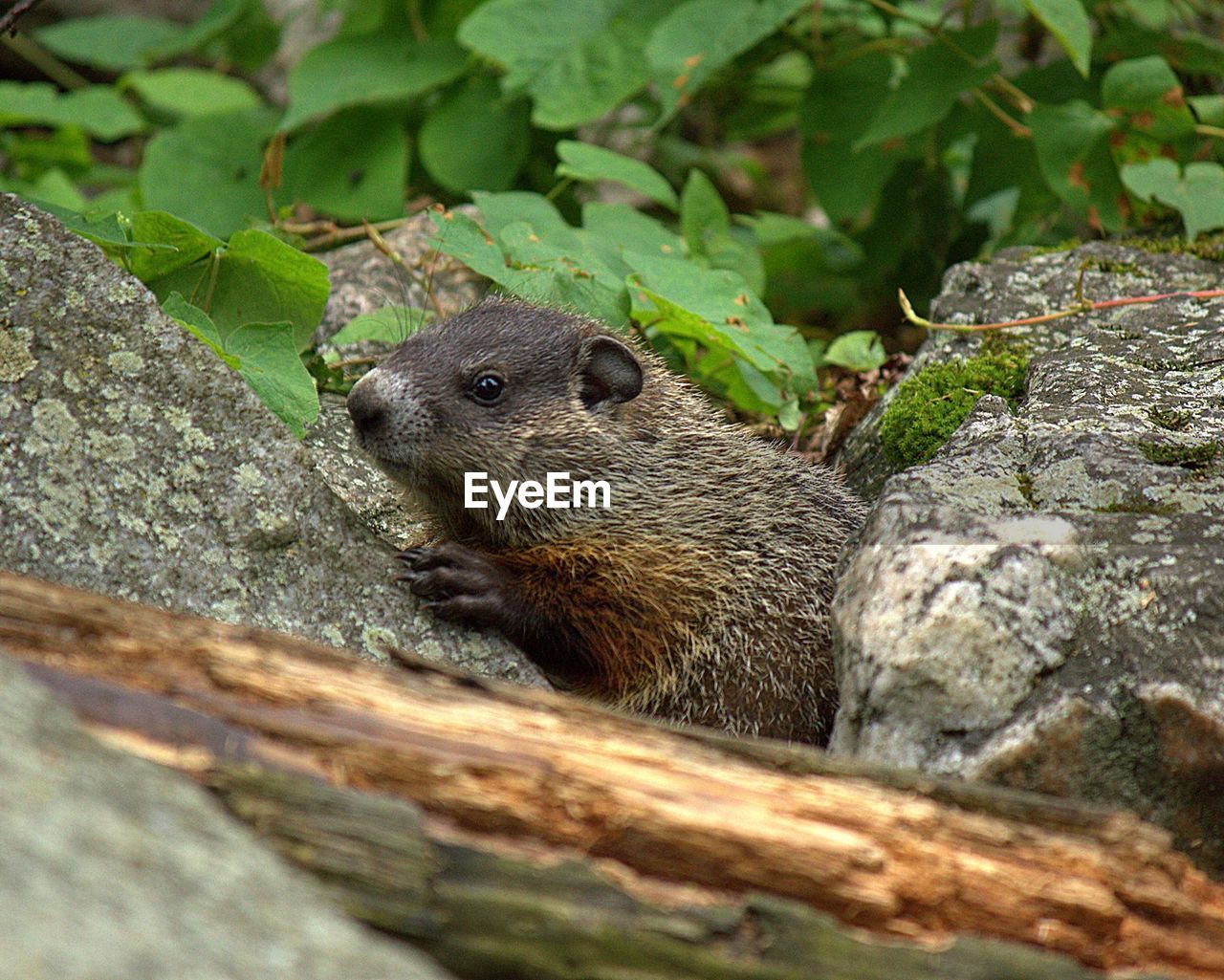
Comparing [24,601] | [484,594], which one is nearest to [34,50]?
[484,594]

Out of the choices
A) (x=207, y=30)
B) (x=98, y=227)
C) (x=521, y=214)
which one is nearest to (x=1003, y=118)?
(x=521, y=214)

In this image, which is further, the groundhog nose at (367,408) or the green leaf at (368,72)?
the green leaf at (368,72)

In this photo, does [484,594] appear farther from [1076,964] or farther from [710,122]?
[710,122]

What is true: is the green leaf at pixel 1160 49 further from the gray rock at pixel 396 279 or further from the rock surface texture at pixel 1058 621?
the gray rock at pixel 396 279

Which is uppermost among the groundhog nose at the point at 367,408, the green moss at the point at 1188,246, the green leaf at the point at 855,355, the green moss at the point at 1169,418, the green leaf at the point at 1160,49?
the green leaf at the point at 1160,49

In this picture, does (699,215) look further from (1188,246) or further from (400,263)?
(1188,246)

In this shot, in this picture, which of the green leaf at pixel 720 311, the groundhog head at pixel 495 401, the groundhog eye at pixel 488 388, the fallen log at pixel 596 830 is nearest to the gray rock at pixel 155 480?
the groundhog head at pixel 495 401

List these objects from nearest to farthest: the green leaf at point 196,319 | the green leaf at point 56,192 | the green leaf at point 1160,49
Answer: the green leaf at point 196,319, the green leaf at point 1160,49, the green leaf at point 56,192
